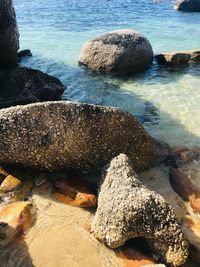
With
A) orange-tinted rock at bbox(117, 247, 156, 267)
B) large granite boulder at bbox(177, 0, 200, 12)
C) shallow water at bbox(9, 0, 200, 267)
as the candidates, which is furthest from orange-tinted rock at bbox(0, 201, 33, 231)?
large granite boulder at bbox(177, 0, 200, 12)

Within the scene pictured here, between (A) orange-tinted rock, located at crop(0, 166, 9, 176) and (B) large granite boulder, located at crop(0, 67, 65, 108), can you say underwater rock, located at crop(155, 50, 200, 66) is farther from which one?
(A) orange-tinted rock, located at crop(0, 166, 9, 176)

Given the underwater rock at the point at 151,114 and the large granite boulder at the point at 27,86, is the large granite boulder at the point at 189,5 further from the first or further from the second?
the large granite boulder at the point at 27,86

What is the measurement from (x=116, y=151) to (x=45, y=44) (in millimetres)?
9415

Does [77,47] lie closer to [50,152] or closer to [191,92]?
[191,92]

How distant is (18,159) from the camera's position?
5.66 m

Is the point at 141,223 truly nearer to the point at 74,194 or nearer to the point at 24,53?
the point at 74,194

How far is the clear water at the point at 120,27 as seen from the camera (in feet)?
27.8

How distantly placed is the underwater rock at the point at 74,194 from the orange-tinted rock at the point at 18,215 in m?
0.47

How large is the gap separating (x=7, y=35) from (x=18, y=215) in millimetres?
5387

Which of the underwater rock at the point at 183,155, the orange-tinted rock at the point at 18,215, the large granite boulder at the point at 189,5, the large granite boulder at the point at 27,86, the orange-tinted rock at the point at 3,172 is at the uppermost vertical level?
the orange-tinted rock at the point at 18,215

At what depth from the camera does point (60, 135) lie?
5578mm

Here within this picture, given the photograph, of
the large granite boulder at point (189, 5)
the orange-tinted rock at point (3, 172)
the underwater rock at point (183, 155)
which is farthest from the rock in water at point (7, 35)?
the large granite boulder at point (189, 5)

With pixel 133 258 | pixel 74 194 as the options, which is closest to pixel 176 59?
pixel 74 194

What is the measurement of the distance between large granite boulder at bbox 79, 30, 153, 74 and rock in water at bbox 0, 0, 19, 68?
2.47 metres
